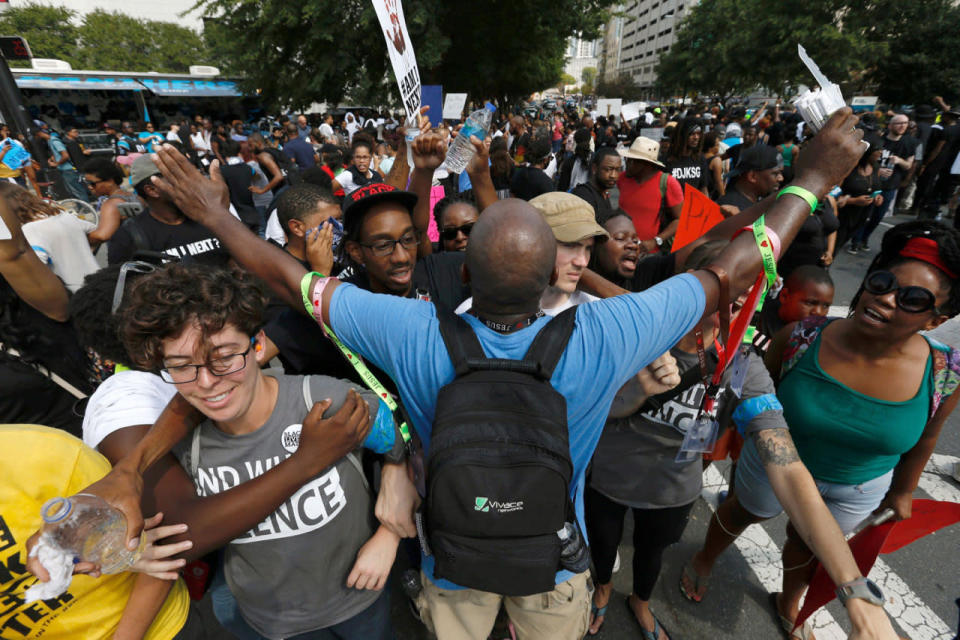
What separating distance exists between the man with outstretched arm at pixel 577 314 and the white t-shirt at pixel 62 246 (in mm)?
2720

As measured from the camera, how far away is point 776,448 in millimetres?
1657

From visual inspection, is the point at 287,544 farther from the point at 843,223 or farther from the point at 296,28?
the point at 296,28

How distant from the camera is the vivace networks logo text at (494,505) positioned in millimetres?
1101

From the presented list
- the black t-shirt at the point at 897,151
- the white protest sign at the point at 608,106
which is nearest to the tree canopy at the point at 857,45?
the white protest sign at the point at 608,106

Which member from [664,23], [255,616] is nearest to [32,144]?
[255,616]

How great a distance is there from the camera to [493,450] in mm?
1104

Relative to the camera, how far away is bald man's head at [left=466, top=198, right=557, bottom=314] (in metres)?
1.21

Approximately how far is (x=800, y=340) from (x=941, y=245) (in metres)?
0.61

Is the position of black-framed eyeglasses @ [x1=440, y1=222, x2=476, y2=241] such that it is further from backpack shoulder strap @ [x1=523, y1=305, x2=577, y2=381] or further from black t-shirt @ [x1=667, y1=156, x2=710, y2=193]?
black t-shirt @ [x1=667, y1=156, x2=710, y2=193]

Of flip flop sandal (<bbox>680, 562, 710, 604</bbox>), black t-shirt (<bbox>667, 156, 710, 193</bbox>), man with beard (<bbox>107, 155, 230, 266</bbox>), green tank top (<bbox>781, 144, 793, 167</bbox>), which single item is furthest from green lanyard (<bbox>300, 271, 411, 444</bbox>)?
green tank top (<bbox>781, 144, 793, 167</bbox>)

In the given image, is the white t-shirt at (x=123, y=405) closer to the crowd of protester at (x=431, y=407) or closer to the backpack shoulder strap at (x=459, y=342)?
the crowd of protester at (x=431, y=407)

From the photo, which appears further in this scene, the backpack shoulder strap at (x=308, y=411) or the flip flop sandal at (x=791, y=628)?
the flip flop sandal at (x=791, y=628)

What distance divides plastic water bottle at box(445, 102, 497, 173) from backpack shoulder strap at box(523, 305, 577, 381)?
1832 mm

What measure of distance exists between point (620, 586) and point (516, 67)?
67.0 feet
